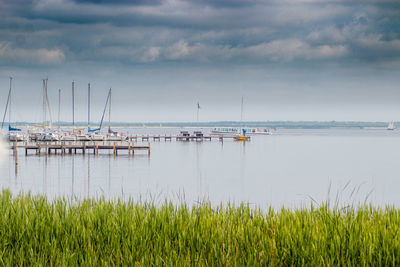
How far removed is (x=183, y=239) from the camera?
33.4ft

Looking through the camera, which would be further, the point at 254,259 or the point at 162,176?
the point at 162,176

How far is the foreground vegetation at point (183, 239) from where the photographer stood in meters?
9.03

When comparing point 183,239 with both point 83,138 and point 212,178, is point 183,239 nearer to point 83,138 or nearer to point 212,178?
point 212,178

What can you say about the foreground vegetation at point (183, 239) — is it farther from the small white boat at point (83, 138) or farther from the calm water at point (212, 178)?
the small white boat at point (83, 138)

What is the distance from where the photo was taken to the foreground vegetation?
9.03m

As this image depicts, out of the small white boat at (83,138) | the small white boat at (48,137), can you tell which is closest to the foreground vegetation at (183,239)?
the small white boat at (48,137)

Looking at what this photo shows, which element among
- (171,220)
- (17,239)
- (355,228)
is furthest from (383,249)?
(17,239)

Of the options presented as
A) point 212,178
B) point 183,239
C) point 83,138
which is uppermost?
point 183,239

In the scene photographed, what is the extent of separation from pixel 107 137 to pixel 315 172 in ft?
164

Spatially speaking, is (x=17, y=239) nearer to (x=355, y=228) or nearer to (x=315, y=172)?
(x=355, y=228)

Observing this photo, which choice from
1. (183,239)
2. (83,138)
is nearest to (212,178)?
(183,239)

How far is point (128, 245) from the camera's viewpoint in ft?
31.5

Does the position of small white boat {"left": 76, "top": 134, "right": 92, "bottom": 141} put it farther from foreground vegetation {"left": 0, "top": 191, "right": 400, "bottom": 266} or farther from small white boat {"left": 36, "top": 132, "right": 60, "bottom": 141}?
foreground vegetation {"left": 0, "top": 191, "right": 400, "bottom": 266}

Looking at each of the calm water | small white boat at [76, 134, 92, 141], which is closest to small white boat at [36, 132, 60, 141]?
small white boat at [76, 134, 92, 141]
